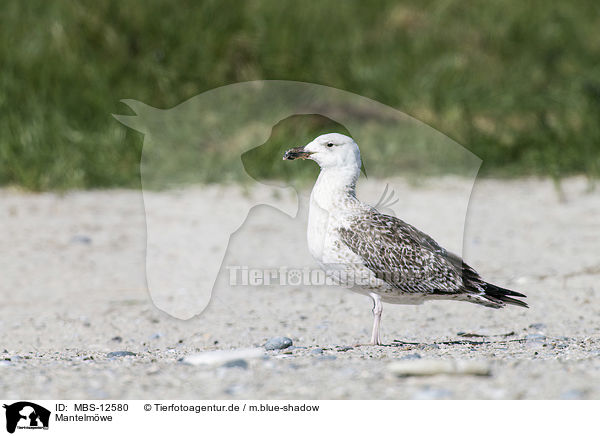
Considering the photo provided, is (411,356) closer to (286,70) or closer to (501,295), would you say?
(501,295)

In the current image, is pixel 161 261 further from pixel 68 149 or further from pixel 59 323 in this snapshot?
pixel 68 149

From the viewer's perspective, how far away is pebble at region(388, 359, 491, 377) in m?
2.88

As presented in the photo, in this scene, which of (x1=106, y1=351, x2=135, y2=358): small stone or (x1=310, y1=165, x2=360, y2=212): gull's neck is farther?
(x1=106, y1=351, x2=135, y2=358): small stone

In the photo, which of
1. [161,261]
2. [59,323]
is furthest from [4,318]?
[161,261]

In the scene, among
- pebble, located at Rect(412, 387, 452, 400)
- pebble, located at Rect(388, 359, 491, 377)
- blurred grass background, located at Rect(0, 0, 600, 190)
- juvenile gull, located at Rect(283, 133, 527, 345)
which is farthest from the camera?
blurred grass background, located at Rect(0, 0, 600, 190)

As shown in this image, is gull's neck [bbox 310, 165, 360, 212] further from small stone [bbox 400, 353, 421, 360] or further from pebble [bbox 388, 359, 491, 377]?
pebble [bbox 388, 359, 491, 377]

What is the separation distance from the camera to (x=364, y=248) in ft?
11.2

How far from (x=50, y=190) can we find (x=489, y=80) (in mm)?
4409

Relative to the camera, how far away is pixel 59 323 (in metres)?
4.41

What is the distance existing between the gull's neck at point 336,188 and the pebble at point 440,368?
80cm

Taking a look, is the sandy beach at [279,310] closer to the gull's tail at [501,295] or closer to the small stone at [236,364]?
the small stone at [236,364]
